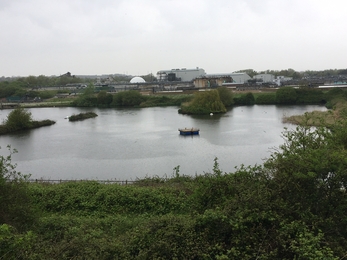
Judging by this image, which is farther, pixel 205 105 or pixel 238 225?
pixel 205 105

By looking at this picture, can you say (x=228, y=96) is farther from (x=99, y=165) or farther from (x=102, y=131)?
(x=99, y=165)

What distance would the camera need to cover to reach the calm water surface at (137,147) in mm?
9633

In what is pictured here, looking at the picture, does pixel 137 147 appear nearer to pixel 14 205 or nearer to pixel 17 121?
pixel 14 205

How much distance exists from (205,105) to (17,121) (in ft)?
42.0

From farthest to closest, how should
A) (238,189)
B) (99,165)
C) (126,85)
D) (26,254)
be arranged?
(126,85) → (99,165) → (238,189) → (26,254)

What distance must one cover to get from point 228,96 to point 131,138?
15408 mm

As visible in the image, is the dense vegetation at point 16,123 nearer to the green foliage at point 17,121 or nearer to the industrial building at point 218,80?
the green foliage at point 17,121

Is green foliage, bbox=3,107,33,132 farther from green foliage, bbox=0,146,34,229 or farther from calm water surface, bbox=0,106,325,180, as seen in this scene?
green foliage, bbox=0,146,34,229

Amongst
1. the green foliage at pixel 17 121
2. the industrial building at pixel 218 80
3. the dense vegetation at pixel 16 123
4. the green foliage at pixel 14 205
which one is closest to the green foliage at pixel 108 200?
the green foliage at pixel 14 205

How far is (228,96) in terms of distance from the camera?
91.7ft

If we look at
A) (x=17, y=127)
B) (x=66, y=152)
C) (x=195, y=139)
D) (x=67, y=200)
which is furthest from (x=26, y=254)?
(x=17, y=127)

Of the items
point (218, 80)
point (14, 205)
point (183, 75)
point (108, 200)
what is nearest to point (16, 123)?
→ point (108, 200)

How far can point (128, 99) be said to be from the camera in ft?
102

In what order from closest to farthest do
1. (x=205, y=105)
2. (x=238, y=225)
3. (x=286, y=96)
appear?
(x=238, y=225) < (x=205, y=105) < (x=286, y=96)
